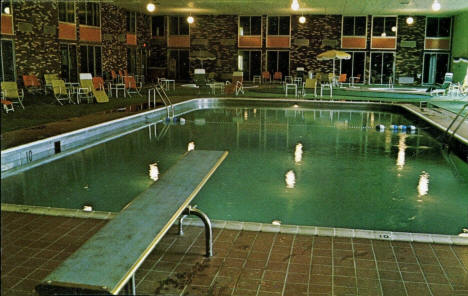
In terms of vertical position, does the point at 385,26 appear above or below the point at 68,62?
above

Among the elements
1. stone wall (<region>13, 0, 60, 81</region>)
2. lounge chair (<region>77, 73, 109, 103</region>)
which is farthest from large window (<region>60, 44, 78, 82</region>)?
lounge chair (<region>77, 73, 109, 103</region>)

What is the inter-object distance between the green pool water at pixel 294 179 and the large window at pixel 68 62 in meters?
8.53

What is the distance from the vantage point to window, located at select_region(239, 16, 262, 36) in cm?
2288

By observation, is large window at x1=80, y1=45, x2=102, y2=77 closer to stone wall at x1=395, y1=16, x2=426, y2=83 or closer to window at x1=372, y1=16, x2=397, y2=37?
window at x1=372, y1=16, x2=397, y2=37

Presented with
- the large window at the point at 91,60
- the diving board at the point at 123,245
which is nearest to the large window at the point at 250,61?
the large window at the point at 91,60

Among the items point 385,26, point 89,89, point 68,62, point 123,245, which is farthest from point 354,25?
point 123,245

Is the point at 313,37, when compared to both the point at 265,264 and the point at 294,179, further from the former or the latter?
the point at 265,264

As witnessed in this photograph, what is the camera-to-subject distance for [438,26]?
72.6ft

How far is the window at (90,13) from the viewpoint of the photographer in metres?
17.6

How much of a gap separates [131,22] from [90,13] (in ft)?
11.2

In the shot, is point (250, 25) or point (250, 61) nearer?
point (250, 25)

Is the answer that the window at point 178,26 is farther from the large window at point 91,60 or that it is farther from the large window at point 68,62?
the large window at point 68,62

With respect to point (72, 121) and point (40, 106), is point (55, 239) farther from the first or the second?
point (40, 106)

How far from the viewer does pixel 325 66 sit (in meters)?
23.0
